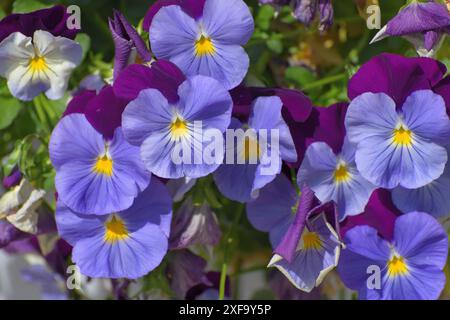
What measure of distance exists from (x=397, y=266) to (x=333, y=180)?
103 millimetres

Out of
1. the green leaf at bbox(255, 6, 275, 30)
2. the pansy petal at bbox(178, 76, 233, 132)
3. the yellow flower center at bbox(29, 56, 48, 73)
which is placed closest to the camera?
the pansy petal at bbox(178, 76, 233, 132)

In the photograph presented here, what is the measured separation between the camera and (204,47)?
0.80 meters

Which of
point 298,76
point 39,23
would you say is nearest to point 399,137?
point 298,76

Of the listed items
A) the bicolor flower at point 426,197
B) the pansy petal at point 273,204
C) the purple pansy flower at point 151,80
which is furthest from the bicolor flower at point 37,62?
the bicolor flower at point 426,197

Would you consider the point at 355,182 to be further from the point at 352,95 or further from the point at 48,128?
the point at 48,128

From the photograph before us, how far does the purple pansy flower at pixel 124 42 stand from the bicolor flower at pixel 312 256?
20cm

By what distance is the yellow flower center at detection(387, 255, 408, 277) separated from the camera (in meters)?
0.87

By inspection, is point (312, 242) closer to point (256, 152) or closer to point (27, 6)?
point (256, 152)

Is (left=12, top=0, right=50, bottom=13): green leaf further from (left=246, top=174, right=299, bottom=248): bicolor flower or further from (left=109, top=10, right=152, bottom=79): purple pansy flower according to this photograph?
(left=246, top=174, right=299, bottom=248): bicolor flower

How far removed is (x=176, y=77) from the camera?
787mm

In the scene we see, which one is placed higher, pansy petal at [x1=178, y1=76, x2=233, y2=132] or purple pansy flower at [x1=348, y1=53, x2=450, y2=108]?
purple pansy flower at [x1=348, y1=53, x2=450, y2=108]

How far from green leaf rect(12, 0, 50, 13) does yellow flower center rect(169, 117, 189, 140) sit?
215mm

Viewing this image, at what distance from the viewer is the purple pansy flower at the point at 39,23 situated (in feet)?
2.77

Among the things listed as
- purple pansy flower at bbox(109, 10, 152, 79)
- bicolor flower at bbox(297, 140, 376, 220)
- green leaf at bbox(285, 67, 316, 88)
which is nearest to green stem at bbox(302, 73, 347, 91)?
green leaf at bbox(285, 67, 316, 88)
